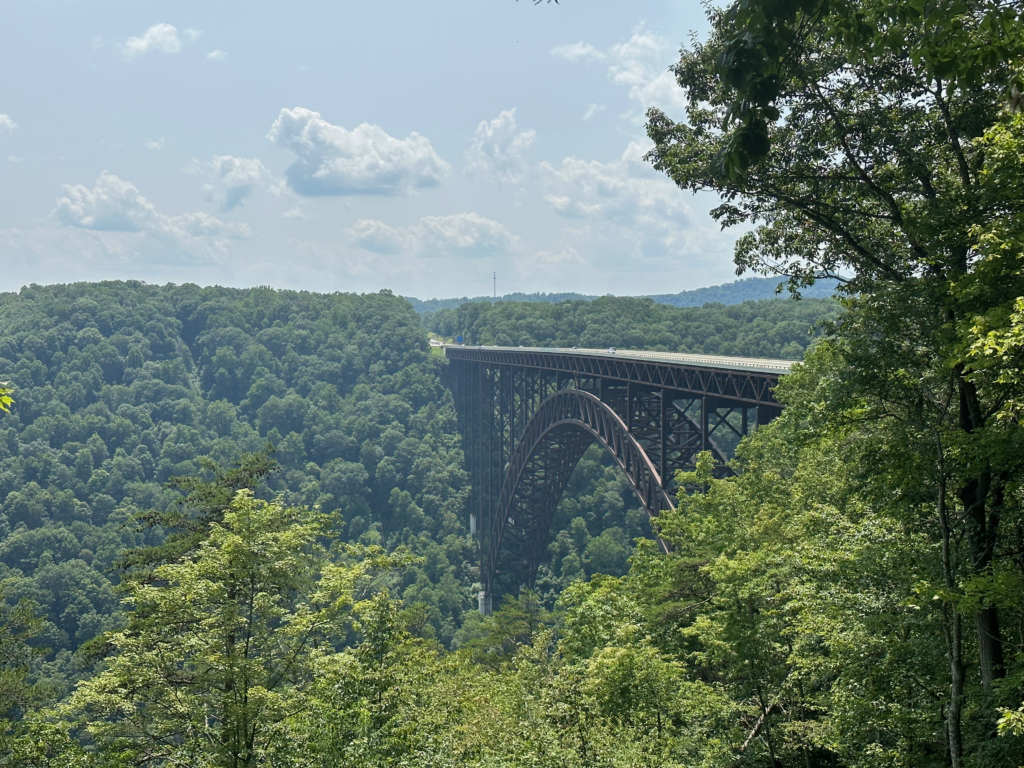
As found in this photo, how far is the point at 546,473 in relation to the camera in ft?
177

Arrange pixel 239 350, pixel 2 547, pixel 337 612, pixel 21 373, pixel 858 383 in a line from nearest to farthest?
pixel 858 383 → pixel 337 612 → pixel 2 547 → pixel 21 373 → pixel 239 350

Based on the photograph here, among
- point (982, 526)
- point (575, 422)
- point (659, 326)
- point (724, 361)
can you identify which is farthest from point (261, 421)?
point (982, 526)

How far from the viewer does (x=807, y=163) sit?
1049cm

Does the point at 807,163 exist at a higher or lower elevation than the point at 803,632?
higher

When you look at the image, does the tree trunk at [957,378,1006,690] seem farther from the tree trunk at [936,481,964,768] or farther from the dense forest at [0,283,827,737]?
the dense forest at [0,283,827,737]

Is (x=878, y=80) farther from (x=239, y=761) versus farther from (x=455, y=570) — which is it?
(x=455, y=570)

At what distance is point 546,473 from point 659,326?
43.7 metres

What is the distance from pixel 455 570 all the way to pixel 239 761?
2640 inches

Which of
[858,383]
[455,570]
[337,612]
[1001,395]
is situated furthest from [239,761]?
[455,570]

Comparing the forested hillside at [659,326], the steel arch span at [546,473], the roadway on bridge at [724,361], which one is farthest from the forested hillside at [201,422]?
the roadway on bridge at [724,361]

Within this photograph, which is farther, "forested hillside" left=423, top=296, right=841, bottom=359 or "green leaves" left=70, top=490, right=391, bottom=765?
"forested hillside" left=423, top=296, right=841, bottom=359

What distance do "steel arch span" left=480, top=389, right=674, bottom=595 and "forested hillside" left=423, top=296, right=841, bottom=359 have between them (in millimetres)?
28537

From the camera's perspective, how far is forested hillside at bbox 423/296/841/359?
3253 inches

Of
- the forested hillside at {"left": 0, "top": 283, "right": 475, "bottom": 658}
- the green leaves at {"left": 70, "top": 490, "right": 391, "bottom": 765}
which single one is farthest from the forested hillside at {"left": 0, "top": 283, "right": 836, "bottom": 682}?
the green leaves at {"left": 70, "top": 490, "right": 391, "bottom": 765}
